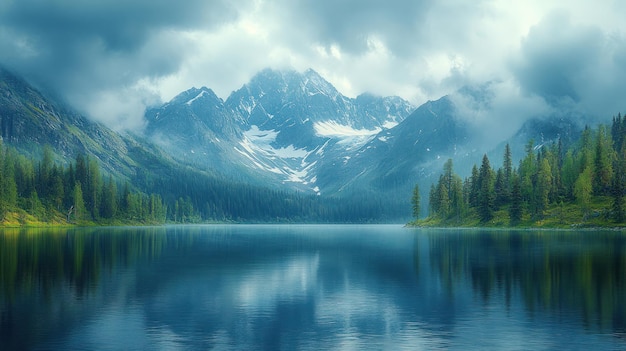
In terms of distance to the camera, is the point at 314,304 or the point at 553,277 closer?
the point at 314,304

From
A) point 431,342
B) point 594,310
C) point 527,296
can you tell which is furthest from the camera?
point 527,296

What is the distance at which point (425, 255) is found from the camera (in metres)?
111

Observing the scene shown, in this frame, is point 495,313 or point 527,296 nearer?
point 495,313

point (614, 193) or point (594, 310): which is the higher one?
point (614, 193)

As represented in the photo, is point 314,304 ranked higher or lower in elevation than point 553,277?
lower

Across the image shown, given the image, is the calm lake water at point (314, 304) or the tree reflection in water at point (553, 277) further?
the tree reflection in water at point (553, 277)

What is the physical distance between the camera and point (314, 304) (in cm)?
5809

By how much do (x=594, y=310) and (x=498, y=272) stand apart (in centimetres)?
2806

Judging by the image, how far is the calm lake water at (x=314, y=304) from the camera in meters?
42.3

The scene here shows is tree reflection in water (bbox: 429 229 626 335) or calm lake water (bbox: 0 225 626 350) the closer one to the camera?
calm lake water (bbox: 0 225 626 350)

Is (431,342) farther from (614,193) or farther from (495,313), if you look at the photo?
(614,193)

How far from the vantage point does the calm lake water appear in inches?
1666

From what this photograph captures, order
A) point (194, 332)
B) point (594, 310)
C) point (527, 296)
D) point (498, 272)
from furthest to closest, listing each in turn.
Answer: point (498, 272), point (527, 296), point (594, 310), point (194, 332)

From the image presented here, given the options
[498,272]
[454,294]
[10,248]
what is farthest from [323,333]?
[10,248]
